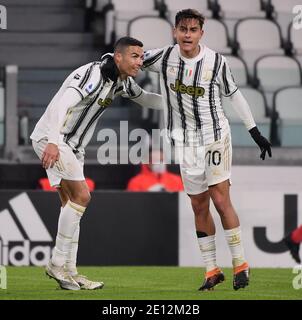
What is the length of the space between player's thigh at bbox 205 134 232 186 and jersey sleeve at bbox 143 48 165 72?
0.67 meters

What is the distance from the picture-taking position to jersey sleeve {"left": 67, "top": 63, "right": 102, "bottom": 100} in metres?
9.28

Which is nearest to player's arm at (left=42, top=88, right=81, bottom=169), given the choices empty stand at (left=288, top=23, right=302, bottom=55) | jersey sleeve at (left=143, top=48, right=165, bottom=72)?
jersey sleeve at (left=143, top=48, right=165, bottom=72)

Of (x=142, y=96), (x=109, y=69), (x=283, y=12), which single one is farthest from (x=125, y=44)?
(x=283, y=12)

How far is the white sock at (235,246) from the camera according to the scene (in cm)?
950

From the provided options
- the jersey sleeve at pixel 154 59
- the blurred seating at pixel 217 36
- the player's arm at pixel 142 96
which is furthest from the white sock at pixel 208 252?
the blurred seating at pixel 217 36

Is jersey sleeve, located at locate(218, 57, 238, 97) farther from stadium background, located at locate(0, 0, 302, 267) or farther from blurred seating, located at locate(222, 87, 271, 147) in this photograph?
blurred seating, located at locate(222, 87, 271, 147)

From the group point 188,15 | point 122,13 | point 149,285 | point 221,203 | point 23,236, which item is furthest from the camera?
point 122,13

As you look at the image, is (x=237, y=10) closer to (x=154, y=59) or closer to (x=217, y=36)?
(x=217, y=36)

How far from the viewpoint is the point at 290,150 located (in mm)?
13953

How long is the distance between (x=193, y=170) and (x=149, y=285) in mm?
1033

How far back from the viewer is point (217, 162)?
953 centimetres
